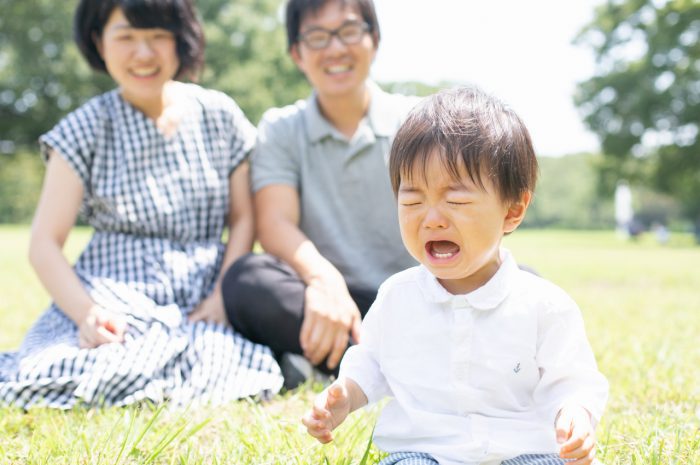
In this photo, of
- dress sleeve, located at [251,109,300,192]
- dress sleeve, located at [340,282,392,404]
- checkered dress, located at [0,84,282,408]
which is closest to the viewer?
dress sleeve, located at [340,282,392,404]

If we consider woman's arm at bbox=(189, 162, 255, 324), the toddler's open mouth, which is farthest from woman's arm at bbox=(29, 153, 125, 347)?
the toddler's open mouth

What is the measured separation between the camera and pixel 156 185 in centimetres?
274

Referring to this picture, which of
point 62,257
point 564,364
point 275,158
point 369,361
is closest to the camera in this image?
point 564,364

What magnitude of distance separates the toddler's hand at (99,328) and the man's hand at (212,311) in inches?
12.7

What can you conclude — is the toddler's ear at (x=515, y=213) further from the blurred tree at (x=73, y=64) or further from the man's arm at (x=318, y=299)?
the blurred tree at (x=73, y=64)

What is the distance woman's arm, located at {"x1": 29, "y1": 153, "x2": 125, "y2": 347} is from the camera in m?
2.41

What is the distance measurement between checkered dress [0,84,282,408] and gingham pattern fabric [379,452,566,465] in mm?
917

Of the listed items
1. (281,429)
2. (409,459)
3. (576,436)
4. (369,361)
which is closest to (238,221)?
(281,429)

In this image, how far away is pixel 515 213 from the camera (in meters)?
1.52

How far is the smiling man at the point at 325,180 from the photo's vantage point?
261 cm

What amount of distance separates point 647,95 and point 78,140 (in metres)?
23.3

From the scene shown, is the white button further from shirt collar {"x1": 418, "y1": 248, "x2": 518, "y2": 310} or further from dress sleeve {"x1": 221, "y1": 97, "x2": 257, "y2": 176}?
dress sleeve {"x1": 221, "y1": 97, "x2": 257, "y2": 176}

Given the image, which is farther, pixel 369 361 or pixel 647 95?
pixel 647 95

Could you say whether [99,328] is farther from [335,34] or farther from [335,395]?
[335,34]
